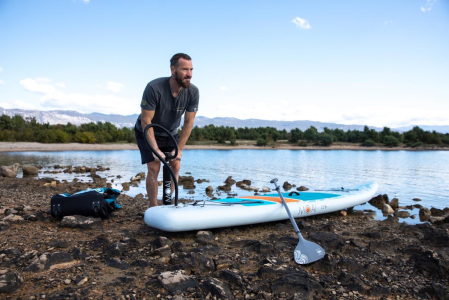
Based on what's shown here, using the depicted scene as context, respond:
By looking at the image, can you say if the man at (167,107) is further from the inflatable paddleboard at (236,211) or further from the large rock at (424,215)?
the large rock at (424,215)

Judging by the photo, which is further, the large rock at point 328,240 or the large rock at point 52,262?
the large rock at point 328,240

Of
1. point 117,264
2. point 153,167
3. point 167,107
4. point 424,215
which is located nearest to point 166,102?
point 167,107

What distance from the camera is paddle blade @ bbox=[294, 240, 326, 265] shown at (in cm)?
329

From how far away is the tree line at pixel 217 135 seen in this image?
53.7 metres

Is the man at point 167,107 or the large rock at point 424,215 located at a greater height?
the man at point 167,107

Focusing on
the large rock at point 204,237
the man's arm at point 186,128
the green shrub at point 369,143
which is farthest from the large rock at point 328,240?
the green shrub at point 369,143

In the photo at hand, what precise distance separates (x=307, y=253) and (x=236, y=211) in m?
1.46

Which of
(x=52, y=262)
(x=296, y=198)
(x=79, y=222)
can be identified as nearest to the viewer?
(x=52, y=262)

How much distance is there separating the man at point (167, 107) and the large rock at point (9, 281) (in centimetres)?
207

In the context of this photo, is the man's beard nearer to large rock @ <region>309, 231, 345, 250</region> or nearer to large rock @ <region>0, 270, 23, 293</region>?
large rock @ <region>309, 231, 345, 250</region>

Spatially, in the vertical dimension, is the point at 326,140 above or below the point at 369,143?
above

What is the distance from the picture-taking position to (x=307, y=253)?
344 centimetres

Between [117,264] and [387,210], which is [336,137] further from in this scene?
[117,264]

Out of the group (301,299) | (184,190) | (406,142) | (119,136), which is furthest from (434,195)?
(406,142)
